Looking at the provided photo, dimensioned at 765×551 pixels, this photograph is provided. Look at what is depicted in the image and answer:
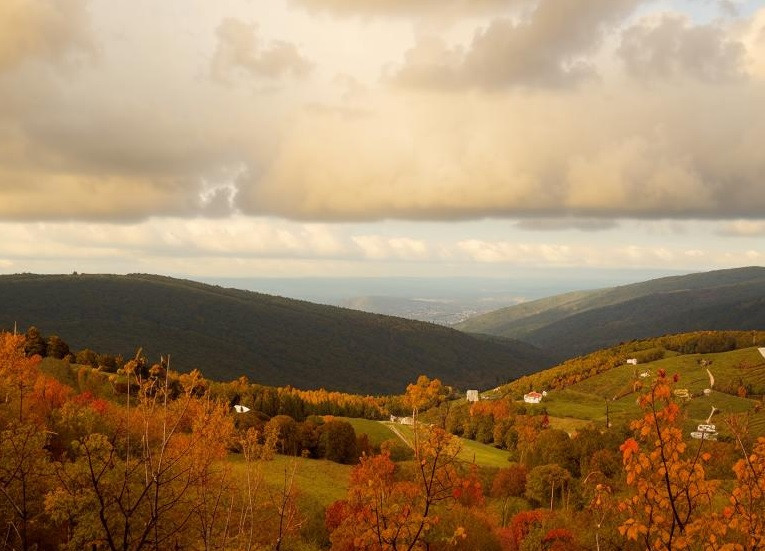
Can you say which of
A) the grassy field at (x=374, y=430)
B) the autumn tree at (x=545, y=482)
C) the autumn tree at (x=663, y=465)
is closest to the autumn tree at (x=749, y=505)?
the autumn tree at (x=663, y=465)

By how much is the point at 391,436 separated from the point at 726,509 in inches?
5013

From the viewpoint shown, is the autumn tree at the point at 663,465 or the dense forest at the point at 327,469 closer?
the autumn tree at the point at 663,465

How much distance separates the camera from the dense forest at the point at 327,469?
40.0 feet

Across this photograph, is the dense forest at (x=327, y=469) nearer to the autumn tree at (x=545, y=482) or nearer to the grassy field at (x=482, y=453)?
the autumn tree at (x=545, y=482)

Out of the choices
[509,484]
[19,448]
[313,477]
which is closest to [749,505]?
[19,448]

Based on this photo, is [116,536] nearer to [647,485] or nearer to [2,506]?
[2,506]

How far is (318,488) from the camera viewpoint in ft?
245

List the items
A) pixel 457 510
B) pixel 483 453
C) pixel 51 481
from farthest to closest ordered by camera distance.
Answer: pixel 483 453 → pixel 457 510 → pixel 51 481

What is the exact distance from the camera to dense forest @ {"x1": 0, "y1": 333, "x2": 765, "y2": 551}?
12188 millimetres

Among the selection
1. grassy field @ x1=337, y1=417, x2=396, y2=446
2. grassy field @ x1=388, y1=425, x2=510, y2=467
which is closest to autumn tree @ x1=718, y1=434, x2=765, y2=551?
grassy field @ x1=388, y1=425, x2=510, y2=467

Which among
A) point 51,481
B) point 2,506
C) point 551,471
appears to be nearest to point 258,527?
point 51,481

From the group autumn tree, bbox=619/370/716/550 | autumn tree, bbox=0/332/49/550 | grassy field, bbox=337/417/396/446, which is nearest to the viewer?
autumn tree, bbox=619/370/716/550

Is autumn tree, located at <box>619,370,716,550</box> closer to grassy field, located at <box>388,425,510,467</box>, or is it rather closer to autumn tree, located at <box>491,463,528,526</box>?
autumn tree, located at <box>491,463,528,526</box>

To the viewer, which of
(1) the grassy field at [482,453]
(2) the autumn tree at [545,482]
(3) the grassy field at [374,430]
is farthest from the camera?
(3) the grassy field at [374,430]
